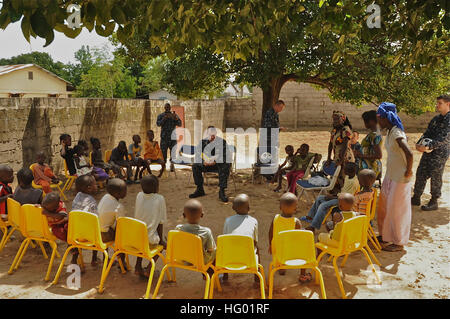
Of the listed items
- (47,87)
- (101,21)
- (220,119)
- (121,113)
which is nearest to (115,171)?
(121,113)

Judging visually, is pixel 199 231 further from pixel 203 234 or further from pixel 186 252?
pixel 186 252

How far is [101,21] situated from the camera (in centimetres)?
346

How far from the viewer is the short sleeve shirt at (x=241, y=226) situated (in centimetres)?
389

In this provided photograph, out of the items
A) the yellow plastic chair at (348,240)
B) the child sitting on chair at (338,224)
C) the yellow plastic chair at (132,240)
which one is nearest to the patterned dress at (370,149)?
the child sitting on chair at (338,224)

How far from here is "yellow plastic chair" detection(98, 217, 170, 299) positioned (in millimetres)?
3812

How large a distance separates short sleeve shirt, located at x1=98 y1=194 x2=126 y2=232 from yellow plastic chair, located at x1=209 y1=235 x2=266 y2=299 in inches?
52.2

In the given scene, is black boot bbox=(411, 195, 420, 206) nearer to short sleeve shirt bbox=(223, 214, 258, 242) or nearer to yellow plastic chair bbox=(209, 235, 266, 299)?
short sleeve shirt bbox=(223, 214, 258, 242)

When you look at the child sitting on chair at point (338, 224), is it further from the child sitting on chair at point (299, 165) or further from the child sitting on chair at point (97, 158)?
the child sitting on chair at point (97, 158)

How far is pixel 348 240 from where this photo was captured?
13.1ft

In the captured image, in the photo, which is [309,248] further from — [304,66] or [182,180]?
[182,180]

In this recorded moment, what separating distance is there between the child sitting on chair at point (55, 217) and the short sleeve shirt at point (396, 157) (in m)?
4.01

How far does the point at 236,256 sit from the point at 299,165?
13.6 feet

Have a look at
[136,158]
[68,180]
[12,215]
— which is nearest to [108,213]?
[12,215]

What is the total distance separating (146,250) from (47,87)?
129 ft
